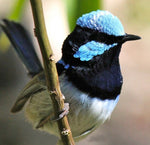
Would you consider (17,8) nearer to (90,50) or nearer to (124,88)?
(90,50)

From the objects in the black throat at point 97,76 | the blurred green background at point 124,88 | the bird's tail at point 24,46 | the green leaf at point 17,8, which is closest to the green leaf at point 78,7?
the green leaf at point 17,8

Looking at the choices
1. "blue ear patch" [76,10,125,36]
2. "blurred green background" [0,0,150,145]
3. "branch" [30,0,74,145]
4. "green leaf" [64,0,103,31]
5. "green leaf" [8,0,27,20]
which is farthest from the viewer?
"blurred green background" [0,0,150,145]

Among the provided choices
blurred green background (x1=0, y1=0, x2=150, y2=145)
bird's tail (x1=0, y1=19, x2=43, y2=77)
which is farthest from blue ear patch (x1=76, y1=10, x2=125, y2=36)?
blurred green background (x1=0, y1=0, x2=150, y2=145)

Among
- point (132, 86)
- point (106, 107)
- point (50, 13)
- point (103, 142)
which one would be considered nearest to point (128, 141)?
point (103, 142)

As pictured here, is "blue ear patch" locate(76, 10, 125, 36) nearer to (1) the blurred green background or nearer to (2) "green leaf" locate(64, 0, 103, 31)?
(2) "green leaf" locate(64, 0, 103, 31)

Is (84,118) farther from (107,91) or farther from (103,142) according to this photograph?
(103,142)

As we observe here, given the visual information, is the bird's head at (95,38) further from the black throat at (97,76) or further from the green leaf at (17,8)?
the green leaf at (17,8)
